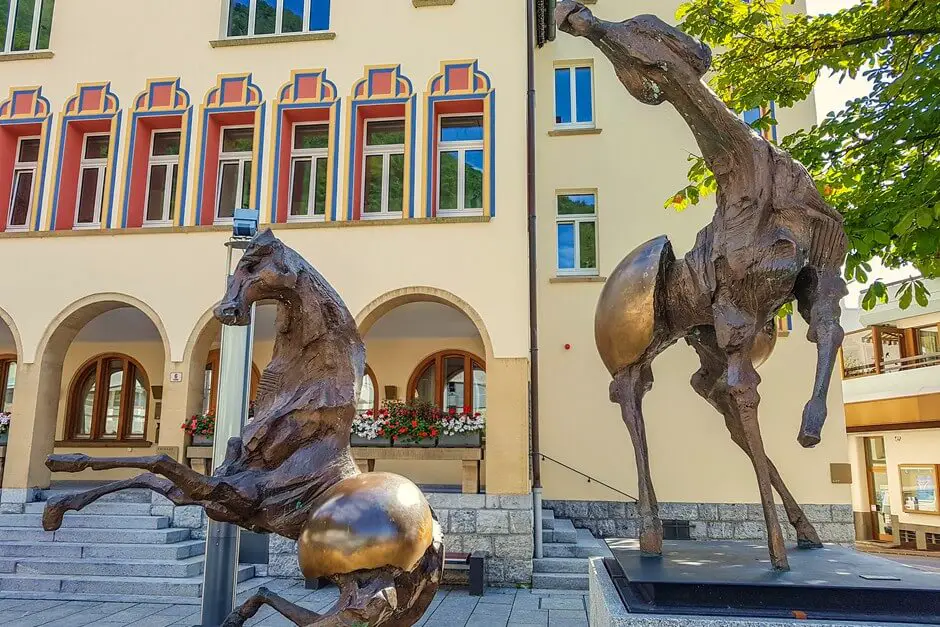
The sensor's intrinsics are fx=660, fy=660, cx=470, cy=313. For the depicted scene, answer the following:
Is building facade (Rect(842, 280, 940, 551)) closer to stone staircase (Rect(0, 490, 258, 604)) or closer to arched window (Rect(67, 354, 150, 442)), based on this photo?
stone staircase (Rect(0, 490, 258, 604))

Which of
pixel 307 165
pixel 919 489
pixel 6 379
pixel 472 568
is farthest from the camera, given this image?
pixel 919 489

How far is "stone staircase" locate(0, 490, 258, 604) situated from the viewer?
7887 mm

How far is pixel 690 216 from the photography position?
38.9ft

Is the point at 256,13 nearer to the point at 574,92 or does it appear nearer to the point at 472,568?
the point at 574,92

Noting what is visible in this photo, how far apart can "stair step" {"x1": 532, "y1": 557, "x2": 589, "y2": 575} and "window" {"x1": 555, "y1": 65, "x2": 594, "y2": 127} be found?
8055 millimetres

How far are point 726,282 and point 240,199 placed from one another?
9511 mm

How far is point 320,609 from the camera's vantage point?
7.08 metres

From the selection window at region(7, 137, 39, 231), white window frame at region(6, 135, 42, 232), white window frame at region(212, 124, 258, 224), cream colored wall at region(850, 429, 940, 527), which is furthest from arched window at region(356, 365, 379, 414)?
cream colored wall at region(850, 429, 940, 527)

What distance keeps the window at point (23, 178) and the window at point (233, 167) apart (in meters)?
3.35

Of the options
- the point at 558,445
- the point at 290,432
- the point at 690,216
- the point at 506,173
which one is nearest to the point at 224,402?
the point at 290,432

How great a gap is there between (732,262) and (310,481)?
7.38 feet

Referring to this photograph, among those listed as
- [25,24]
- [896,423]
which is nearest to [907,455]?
[896,423]

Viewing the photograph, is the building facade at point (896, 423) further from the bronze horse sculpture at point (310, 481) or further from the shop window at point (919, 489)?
the bronze horse sculpture at point (310, 481)

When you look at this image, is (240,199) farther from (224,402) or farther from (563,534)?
(563,534)
